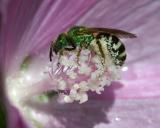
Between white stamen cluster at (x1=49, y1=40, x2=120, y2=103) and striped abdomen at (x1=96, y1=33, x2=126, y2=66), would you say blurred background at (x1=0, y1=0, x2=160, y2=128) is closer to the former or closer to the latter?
white stamen cluster at (x1=49, y1=40, x2=120, y2=103)

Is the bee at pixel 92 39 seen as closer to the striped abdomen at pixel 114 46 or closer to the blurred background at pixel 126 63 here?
the striped abdomen at pixel 114 46

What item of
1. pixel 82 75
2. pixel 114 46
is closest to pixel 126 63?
pixel 82 75

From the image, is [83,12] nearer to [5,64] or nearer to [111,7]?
[111,7]

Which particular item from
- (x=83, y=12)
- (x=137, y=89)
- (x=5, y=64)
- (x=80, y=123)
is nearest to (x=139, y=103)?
(x=137, y=89)

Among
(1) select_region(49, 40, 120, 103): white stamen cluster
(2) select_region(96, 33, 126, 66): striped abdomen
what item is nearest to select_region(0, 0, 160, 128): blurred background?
(1) select_region(49, 40, 120, 103): white stamen cluster

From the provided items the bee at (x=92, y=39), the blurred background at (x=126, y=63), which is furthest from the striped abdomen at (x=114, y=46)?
the blurred background at (x=126, y=63)

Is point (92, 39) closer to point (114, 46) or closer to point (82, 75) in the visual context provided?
point (114, 46)
